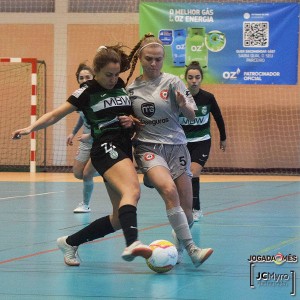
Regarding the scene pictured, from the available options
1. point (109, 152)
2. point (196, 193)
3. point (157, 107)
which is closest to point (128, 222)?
point (109, 152)

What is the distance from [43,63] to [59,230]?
1116 centimetres

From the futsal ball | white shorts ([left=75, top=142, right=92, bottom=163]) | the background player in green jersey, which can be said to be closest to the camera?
the futsal ball

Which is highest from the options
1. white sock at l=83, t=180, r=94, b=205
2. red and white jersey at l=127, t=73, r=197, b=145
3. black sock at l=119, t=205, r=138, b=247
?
red and white jersey at l=127, t=73, r=197, b=145

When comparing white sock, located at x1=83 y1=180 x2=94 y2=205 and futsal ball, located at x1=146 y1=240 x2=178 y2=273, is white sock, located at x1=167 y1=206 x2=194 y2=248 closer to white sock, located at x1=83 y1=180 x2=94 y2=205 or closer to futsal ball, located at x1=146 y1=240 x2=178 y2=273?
futsal ball, located at x1=146 y1=240 x2=178 y2=273

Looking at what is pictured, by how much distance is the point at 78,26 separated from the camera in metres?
19.2

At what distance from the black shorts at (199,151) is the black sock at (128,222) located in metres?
4.26

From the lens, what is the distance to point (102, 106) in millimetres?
6066

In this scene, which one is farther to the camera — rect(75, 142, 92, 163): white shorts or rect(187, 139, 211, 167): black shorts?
rect(75, 142, 92, 163): white shorts

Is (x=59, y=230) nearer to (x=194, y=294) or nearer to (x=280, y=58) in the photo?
(x=194, y=294)

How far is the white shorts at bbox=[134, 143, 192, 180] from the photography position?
20.4ft

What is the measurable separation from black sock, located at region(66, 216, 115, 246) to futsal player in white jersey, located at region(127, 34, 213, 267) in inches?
18.2

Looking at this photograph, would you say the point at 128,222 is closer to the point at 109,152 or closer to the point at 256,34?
Result: the point at 109,152

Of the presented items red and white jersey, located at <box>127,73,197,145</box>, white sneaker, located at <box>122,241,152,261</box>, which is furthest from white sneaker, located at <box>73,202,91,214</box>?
white sneaker, located at <box>122,241,152,261</box>

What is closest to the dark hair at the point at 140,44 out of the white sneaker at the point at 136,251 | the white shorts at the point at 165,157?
the white shorts at the point at 165,157
